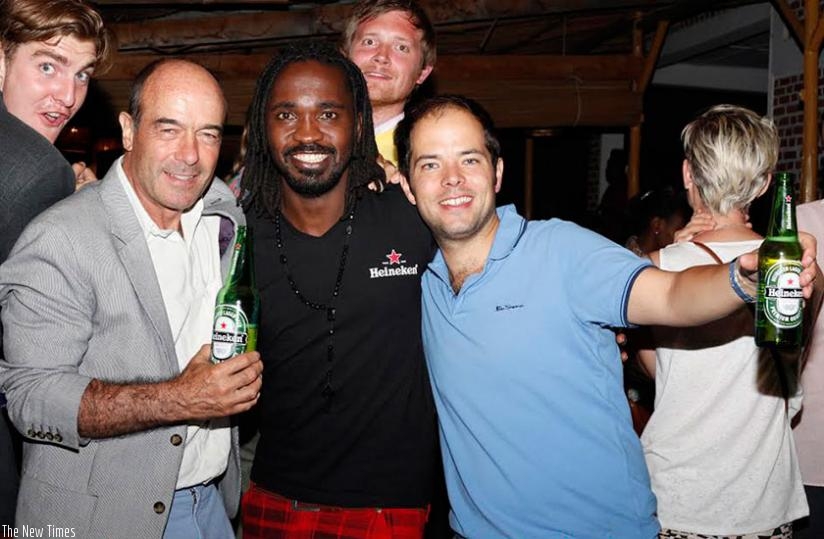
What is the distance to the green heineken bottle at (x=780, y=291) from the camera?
1882 millimetres

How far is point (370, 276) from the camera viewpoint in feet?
8.57

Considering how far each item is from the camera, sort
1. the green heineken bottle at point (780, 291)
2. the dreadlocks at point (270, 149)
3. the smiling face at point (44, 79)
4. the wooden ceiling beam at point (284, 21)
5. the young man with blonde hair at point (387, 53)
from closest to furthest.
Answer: the green heineken bottle at point (780, 291) → the smiling face at point (44, 79) → the dreadlocks at point (270, 149) → the young man with blonde hair at point (387, 53) → the wooden ceiling beam at point (284, 21)

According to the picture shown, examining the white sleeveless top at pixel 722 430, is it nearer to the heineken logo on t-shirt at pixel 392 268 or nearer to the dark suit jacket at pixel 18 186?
the heineken logo on t-shirt at pixel 392 268

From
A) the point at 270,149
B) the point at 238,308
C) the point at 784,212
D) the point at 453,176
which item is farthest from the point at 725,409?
the point at 270,149

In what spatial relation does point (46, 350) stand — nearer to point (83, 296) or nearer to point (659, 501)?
point (83, 296)

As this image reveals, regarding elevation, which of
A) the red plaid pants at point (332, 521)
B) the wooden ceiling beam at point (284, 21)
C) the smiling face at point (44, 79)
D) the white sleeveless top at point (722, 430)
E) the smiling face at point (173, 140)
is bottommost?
the red plaid pants at point (332, 521)

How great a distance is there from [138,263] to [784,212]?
185 centimetres

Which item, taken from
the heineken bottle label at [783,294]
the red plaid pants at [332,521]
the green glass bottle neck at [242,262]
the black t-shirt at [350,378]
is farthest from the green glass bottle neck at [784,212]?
the green glass bottle neck at [242,262]

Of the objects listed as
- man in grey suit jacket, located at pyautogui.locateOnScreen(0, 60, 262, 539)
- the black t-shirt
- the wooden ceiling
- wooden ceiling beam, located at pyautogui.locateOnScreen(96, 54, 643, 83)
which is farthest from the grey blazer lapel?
wooden ceiling beam, located at pyautogui.locateOnScreen(96, 54, 643, 83)

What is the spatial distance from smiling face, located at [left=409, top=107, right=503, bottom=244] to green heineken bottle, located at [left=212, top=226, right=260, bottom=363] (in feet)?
1.89

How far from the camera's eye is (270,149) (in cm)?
278

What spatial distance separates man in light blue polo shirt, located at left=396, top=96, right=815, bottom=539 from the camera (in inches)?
84.4

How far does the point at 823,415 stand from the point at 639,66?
5.28 metres

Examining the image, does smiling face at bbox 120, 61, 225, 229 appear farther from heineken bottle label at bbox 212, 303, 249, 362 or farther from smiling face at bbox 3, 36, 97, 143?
heineken bottle label at bbox 212, 303, 249, 362
